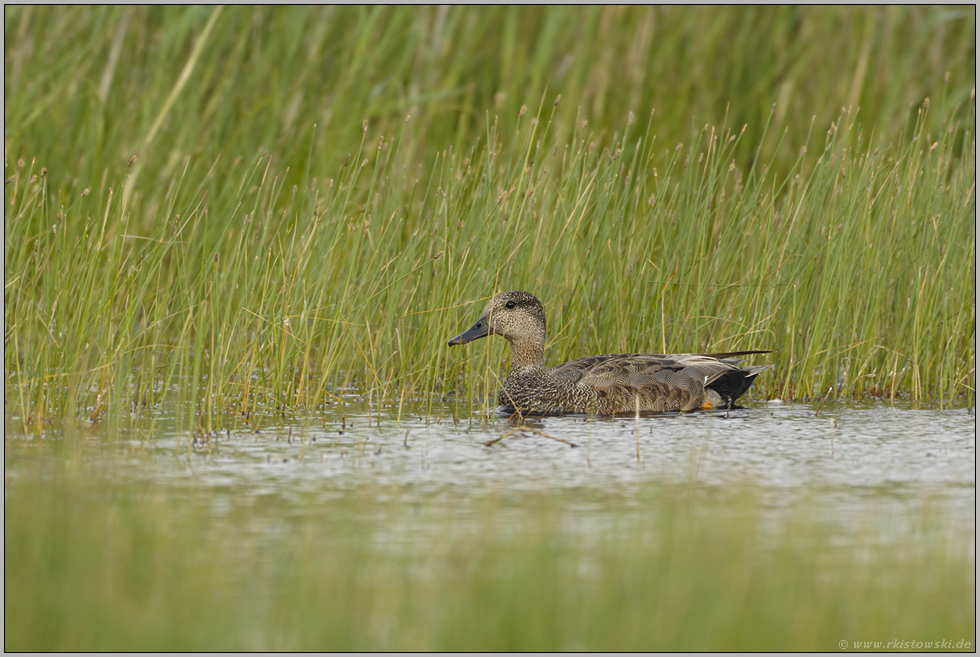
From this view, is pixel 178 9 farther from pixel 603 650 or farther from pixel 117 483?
pixel 603 650

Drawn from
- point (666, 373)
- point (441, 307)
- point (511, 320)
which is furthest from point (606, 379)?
point (441, 307)

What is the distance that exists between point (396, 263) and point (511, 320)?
0.87m

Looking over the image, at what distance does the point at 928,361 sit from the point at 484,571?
14.6 feet

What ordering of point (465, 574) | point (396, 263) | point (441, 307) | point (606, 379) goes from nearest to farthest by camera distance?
point (465, 574) → point (606, 379) → point (441, 307) → point (396, 263)

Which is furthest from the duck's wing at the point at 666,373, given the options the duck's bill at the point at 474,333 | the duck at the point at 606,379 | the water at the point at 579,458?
the duck's bill at the point at 474,333

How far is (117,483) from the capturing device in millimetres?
4984

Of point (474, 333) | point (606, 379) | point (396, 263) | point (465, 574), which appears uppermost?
point (396, 263)

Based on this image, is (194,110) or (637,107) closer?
(194,110)

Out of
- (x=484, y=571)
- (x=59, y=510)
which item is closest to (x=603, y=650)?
(x=484, y=571)

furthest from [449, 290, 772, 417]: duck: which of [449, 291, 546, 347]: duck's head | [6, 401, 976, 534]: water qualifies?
[6, 401, 976, 534]: water

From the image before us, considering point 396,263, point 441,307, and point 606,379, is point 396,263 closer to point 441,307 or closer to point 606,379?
point 441,307

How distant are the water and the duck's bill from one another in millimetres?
448

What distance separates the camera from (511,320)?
23.7 feet

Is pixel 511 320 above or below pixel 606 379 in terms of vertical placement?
above
